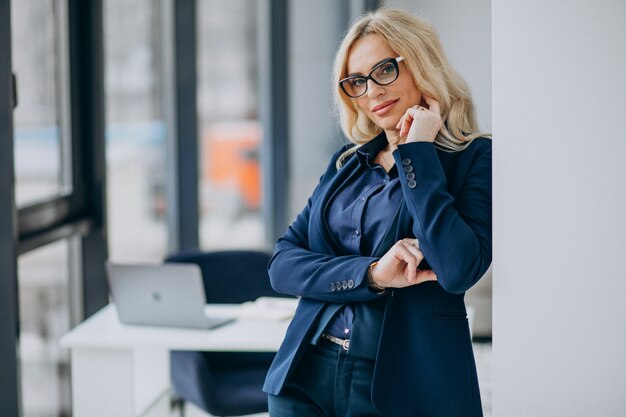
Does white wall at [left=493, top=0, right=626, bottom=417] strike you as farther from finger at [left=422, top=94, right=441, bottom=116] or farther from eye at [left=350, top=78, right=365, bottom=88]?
eye at [left=350, top=78, right=365, bottom=88]

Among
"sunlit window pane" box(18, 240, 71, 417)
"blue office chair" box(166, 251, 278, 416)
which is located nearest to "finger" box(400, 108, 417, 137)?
"blue office chair" box(166, 251, 278, 416)

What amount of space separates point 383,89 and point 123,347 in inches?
58.5

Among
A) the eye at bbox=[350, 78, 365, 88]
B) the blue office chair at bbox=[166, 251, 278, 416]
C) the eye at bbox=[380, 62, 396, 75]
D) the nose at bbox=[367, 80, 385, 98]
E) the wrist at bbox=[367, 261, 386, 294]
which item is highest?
the eye at bbox=[380, 62, 396, 75]

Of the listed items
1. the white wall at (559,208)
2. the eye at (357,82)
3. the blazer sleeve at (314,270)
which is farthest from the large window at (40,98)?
the white wall at (559,208)

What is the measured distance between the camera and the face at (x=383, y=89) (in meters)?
1.97

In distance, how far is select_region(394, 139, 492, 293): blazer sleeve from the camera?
5.78ft

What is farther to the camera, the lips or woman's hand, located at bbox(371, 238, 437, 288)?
the lips

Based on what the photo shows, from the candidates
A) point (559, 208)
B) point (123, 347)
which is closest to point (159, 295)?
point (123, 347)

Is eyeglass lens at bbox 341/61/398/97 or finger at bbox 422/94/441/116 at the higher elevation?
eyeglass lens at bbox 341/61/398/97

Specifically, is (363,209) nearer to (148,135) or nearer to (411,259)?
(411,259)

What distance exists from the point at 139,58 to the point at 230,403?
261cm

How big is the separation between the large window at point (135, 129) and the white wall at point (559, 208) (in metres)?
3.08

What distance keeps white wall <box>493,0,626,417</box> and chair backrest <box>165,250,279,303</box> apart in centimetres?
213

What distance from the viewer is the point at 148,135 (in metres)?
5.16
